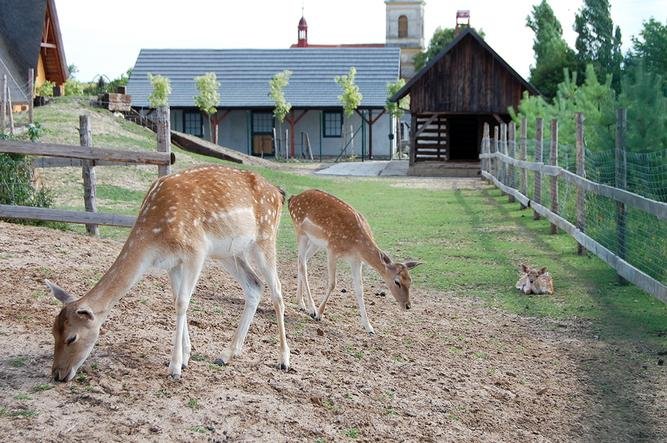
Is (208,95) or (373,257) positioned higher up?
(208,95)

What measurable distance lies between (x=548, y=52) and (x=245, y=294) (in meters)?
55.4

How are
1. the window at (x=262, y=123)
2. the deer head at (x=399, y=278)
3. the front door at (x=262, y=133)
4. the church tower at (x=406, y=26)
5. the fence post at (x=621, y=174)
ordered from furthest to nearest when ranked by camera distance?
the church tower at (x=406, y=26) → the window at (x=262, y=123) → the front door at (x=262, y=133) → the fence post at (x=621, y=174) → the deer head at (x=399, y=278)

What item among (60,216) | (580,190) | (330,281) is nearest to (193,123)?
(580,190)

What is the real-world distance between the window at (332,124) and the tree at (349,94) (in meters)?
1.72

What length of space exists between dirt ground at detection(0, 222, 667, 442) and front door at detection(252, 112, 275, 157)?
43.2m

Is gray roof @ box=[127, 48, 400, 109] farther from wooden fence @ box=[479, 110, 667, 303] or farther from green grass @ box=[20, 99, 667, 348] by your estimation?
wooden fence @ box=[479, 110, 667, 303]

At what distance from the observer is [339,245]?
1007cm

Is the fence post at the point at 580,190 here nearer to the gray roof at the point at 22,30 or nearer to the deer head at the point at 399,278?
the deer head at the point at 399,278

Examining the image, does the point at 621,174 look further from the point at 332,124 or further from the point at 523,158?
the point at 332,124

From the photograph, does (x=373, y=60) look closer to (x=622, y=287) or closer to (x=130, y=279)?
(x=622, y=287)

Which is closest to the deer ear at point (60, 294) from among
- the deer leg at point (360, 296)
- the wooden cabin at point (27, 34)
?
the deer leg at point (360, 296)

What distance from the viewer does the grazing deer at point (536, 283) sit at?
11977 millimetres

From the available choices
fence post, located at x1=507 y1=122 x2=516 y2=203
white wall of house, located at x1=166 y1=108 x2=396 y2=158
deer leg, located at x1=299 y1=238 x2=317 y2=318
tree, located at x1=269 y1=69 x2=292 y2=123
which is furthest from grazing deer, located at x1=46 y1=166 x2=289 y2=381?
white wall of house, located at x1=166 y1=108 x2=396 y2=158

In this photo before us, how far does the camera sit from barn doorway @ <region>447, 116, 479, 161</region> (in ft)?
154
